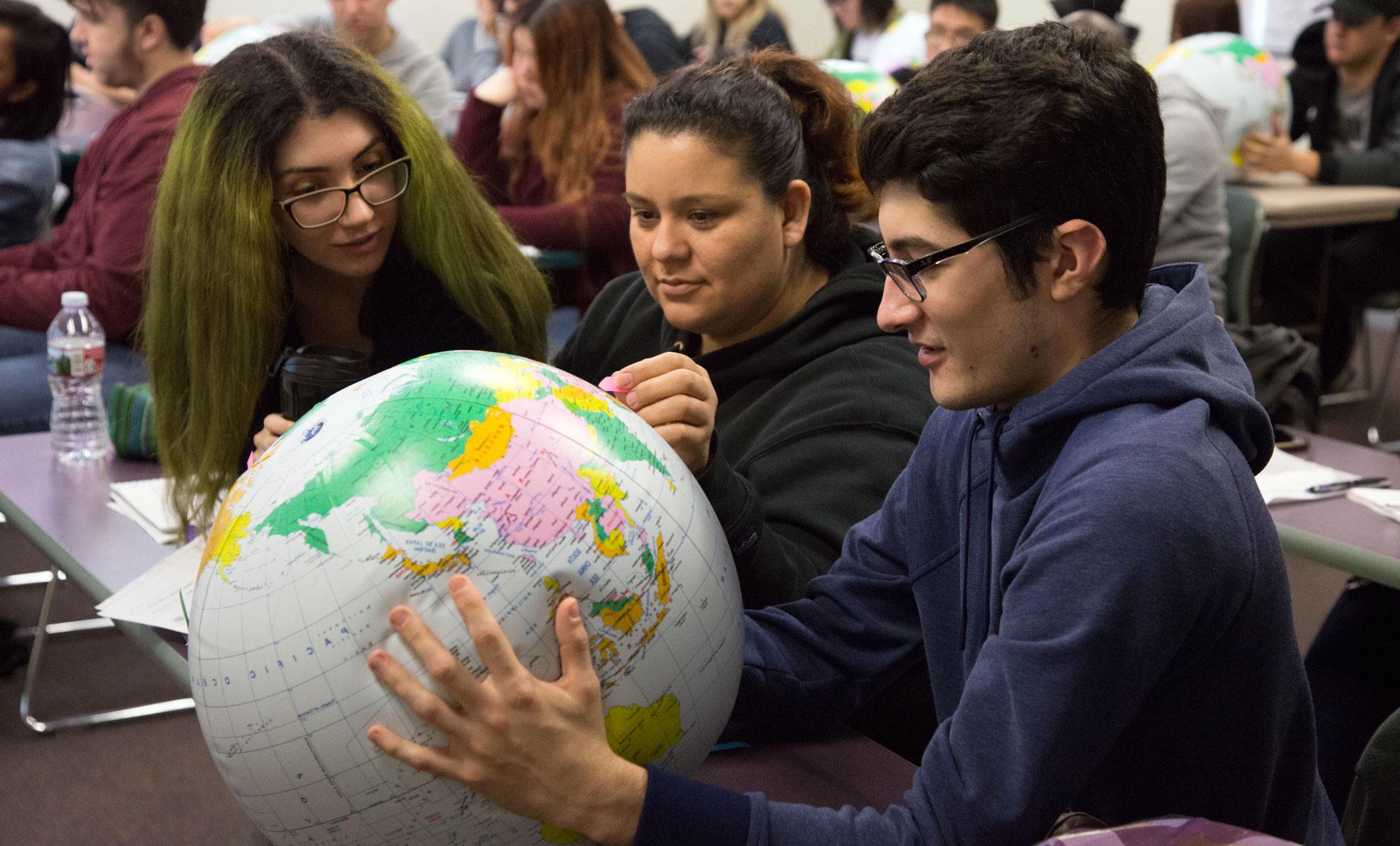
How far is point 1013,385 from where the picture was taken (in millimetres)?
1196

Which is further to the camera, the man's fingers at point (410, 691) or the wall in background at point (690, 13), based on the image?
the wall in background at point (690, 13)

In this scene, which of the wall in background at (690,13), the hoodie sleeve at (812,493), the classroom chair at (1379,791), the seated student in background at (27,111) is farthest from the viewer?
the wall in background at (690,13)

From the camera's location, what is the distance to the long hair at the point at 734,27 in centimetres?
795

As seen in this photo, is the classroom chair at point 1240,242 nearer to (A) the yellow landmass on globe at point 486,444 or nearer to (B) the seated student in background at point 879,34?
(B) the seated student in background at point 879,34

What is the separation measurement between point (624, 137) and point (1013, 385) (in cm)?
105

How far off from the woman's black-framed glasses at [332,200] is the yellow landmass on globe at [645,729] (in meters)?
1.18

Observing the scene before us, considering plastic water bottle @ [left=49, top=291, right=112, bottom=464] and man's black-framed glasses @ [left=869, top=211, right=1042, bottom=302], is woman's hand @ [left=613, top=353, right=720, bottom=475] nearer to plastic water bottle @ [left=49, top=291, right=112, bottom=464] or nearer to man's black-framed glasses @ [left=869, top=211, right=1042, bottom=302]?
man's black-framed glasses @ [left=869, top=211, right=1042, bottom=302]

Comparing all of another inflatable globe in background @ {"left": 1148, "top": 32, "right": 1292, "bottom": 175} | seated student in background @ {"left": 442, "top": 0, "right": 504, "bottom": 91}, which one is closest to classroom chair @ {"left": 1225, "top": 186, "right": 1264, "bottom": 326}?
another inflatable globe in background @ {"left": 1148, "top": 32, "right": 1292, "bottom": 175}

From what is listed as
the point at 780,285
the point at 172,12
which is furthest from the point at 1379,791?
the point at 172,12

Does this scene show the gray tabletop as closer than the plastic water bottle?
Yes

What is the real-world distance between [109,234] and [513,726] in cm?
265

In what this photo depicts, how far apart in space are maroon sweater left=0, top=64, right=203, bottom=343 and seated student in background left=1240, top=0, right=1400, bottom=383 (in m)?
3.87

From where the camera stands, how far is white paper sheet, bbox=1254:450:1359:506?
2262mm

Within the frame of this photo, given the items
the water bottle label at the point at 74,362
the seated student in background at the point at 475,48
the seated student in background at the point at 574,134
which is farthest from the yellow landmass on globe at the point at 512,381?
the seated student in background at the point at 475,48
